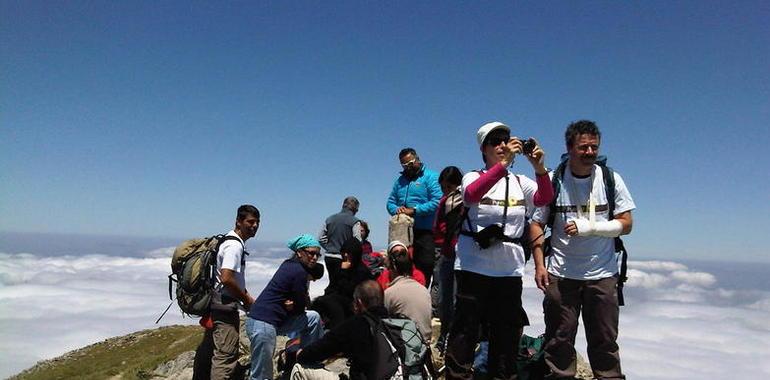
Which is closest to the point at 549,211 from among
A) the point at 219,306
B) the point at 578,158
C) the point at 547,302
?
the point at 578,158

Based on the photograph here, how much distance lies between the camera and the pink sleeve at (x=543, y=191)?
16.9ft

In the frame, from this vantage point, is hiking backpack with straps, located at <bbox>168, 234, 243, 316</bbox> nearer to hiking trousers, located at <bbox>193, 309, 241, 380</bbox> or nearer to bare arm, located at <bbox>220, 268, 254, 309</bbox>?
hiking trousers, located at <bbox>193, 309, 241, 380</bbox>

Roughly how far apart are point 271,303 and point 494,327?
12.3 ft

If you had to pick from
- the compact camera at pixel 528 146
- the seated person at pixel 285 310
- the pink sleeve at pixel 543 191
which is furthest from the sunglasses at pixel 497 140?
the seated person at pixel 285 310

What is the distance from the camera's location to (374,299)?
5359 mm

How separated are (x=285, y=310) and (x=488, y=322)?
11.8ft

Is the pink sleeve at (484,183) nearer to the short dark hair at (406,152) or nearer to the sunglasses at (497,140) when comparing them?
the sunglasses at (497,140)

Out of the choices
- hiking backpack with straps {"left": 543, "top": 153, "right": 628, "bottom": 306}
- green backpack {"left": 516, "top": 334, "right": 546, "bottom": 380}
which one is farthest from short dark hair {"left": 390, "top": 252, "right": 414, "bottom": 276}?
hiking backpack with straps {"left": 543, "top": 153, "right": 628, "bottom": 306}

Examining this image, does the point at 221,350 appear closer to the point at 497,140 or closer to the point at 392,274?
the point at 392,274

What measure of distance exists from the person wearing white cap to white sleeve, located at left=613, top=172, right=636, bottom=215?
34.7 inches

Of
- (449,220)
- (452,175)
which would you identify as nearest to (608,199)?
(449,220)

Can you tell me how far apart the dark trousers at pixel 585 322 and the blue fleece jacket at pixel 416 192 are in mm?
4365

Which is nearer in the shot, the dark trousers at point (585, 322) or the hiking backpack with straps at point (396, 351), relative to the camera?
the hiking backpack with straps at point (396, 351)

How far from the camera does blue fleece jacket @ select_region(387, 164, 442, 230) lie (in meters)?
9.93
